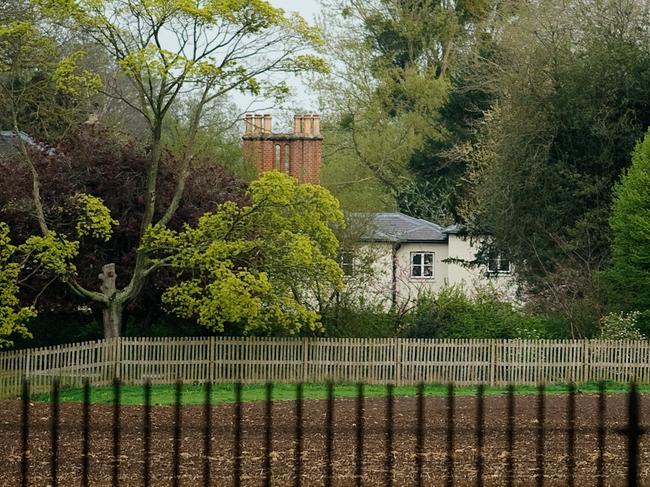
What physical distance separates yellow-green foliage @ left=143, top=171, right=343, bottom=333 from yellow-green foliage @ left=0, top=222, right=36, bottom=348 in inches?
127

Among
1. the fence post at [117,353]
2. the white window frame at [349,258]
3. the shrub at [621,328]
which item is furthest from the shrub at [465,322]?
the fence post at [117,353]

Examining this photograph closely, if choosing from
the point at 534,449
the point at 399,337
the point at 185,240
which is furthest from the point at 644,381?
the point at 534,449

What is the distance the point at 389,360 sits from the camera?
3125 cm

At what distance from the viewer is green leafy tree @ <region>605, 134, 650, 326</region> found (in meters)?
33.4

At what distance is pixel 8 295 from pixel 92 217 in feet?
8.76

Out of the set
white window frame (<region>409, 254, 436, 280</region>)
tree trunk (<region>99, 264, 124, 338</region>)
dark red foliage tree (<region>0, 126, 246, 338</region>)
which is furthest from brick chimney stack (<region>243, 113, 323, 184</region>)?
tree trunk (<region>99, 264, 124, 338</region>)

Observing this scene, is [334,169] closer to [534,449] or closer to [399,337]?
[399,337]

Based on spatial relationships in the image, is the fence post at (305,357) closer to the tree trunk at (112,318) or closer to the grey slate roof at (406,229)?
the tree trunk at (112,318)

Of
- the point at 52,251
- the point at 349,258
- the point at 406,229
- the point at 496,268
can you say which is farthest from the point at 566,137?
the point at 52,251

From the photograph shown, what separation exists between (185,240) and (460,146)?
21.9m

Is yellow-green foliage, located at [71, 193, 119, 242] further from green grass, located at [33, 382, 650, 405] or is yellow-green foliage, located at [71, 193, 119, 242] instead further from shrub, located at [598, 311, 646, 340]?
shrub, located at [598, 311, 646, 340]

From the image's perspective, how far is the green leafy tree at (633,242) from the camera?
33438 mm

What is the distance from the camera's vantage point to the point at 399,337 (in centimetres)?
3366

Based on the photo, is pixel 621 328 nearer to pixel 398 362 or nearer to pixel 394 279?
pixel 398 362
